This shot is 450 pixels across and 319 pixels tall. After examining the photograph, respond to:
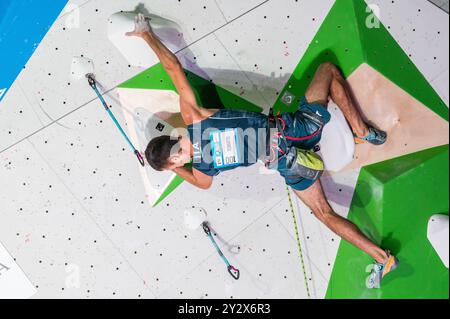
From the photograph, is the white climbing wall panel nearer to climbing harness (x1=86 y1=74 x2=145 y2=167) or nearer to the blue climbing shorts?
climbing harness (x1=86 y1=74 x2=145 y2=167)

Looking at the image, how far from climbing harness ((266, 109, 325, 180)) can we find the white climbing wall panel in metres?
0.31

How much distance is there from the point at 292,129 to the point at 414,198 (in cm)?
113

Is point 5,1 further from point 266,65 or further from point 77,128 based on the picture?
point 266,65

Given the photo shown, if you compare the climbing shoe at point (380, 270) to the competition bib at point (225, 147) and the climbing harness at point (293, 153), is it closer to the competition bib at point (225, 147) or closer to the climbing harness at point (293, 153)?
the climbing harness at point (293, 153)

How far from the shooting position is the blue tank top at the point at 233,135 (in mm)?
2455

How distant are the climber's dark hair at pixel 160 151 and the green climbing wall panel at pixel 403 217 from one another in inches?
57.0

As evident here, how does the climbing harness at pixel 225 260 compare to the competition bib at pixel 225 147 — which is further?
the climbing harness at pixel 225 260

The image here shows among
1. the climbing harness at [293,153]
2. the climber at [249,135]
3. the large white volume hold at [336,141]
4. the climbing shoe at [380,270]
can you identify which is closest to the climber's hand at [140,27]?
the climber at [249,135]

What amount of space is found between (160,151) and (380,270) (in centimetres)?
179

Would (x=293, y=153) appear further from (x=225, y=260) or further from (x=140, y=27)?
(x=140, y=27)

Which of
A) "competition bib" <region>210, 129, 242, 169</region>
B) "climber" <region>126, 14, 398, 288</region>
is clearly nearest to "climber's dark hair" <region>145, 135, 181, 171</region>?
"climber" <region>126, 14, 398, 288</region>

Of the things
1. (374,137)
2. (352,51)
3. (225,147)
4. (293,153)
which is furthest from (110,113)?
(374,137)

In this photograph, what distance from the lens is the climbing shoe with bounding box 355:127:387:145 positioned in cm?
277

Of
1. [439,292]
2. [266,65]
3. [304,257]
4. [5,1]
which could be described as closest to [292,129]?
[266,65]
